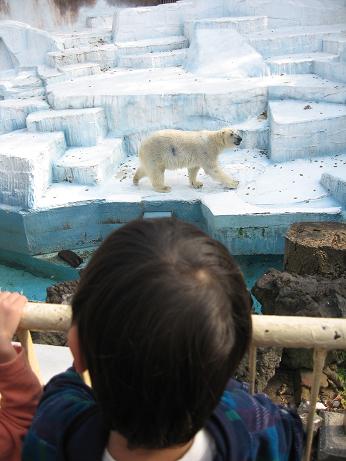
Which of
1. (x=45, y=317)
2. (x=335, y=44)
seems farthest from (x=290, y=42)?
(x=45, y=317)

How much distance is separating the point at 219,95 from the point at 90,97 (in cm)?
197

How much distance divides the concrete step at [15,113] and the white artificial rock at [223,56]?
2.92 metres

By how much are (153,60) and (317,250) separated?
20.7 ft

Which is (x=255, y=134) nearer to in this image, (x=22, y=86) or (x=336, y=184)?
(x=336, y=184)

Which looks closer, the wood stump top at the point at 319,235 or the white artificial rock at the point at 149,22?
the wood stump top at the point at 319,235

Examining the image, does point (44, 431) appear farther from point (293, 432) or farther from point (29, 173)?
point (29, 173)

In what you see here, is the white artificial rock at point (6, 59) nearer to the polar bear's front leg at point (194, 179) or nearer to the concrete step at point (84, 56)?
the concrete step at point (84, 56)

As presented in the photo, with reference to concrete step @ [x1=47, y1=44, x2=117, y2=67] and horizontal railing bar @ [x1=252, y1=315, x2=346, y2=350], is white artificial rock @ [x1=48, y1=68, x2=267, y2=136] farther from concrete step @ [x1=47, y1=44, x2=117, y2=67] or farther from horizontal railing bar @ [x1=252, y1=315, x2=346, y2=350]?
horizontal railing bar @ [x1=252, y1=315, x2=346, y2=350]

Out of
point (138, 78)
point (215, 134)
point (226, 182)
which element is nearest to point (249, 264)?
point (226, 182)

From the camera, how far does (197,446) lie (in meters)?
0.74

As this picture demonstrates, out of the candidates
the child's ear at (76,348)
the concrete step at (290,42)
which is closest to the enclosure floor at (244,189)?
the concrete step at (290,42)

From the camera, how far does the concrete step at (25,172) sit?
5.89m

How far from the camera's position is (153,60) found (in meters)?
9.09

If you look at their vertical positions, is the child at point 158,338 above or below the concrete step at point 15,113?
above
